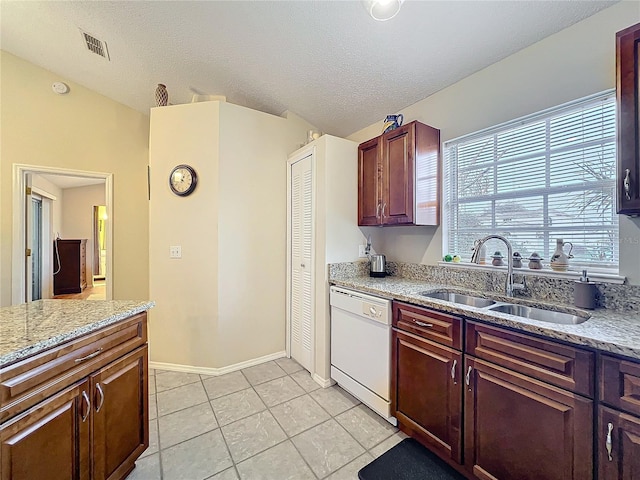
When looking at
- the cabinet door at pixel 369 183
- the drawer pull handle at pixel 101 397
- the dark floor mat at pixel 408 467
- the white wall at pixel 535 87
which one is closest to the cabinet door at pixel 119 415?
the drawer pull handle at pixel 101 397

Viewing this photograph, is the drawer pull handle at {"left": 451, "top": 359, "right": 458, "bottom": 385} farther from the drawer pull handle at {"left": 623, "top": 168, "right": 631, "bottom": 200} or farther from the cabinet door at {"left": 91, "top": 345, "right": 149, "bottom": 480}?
the cabinet door at {"left": 91, "top": 345, "right": 149, "bottom": 480}

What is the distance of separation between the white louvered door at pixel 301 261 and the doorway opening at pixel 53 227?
2.38 metres

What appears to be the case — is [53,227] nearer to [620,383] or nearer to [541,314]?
[541,314]

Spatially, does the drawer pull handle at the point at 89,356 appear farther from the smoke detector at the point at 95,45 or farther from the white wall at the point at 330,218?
the smoke detector at the point at 95,45

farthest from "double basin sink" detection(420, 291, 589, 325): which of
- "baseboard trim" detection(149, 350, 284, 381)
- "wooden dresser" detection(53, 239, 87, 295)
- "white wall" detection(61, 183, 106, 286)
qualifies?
"white wall" detection(61, 183, 106, 286)

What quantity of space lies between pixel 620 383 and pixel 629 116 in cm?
109

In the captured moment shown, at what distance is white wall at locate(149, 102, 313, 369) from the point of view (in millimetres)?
2582

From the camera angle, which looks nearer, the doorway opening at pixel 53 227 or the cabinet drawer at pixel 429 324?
the cabinet drawer at pixel 429 324

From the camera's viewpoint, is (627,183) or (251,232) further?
(251,232)

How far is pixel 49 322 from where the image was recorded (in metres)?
1.18

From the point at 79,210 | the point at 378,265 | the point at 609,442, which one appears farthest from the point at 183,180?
the point at 79,210

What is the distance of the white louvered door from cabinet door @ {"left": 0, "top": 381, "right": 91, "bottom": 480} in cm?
169

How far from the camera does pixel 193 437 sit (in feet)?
5.70

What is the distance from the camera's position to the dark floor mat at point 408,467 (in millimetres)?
1443
